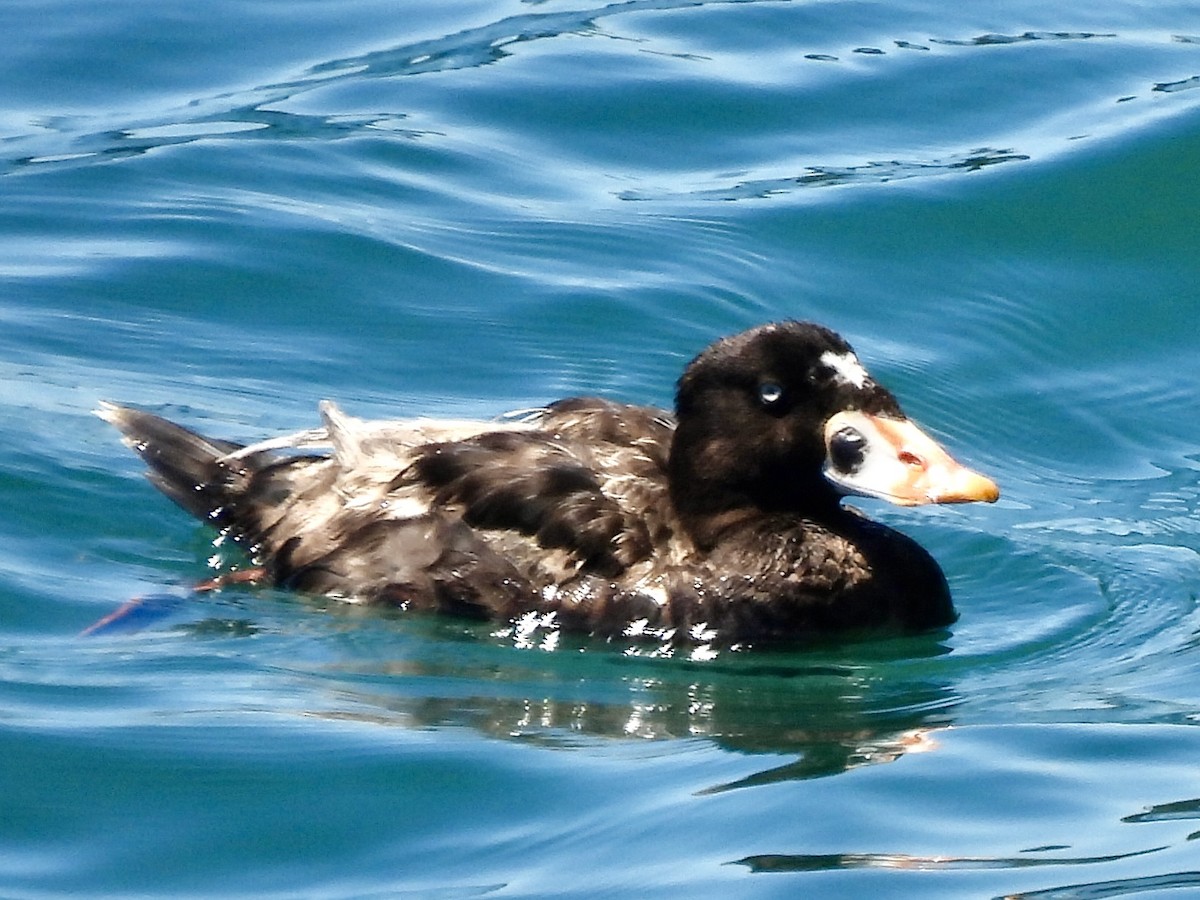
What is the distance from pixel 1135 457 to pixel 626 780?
3.77 m

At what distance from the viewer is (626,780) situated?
6.04 metres

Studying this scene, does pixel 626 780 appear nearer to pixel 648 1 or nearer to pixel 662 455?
pixel 662 455

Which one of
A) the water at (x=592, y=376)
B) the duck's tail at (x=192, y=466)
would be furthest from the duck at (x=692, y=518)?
the duck's tail at (x=192, y=466)

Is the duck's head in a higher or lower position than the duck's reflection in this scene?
higher

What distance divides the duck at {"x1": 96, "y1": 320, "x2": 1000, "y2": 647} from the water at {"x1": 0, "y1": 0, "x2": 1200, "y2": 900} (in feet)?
0.38

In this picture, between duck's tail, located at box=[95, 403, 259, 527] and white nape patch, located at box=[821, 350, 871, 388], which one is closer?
white nape patch, located at box=[821, 350, 871, 388]

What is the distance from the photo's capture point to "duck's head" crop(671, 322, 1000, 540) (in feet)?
23.6

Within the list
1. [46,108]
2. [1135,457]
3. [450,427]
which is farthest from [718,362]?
[46,108]

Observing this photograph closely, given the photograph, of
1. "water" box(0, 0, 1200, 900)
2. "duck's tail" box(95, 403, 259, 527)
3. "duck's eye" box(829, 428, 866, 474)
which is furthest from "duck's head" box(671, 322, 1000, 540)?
"duck's tail" box(95, 403, 259, 527)

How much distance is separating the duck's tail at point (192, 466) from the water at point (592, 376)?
167mm

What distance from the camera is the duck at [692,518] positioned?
23.9 feet

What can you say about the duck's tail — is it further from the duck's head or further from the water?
the duck's head

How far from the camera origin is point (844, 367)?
23.8ft

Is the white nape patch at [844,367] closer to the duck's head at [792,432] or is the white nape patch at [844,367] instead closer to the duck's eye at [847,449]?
the duck's head at [792,432]
